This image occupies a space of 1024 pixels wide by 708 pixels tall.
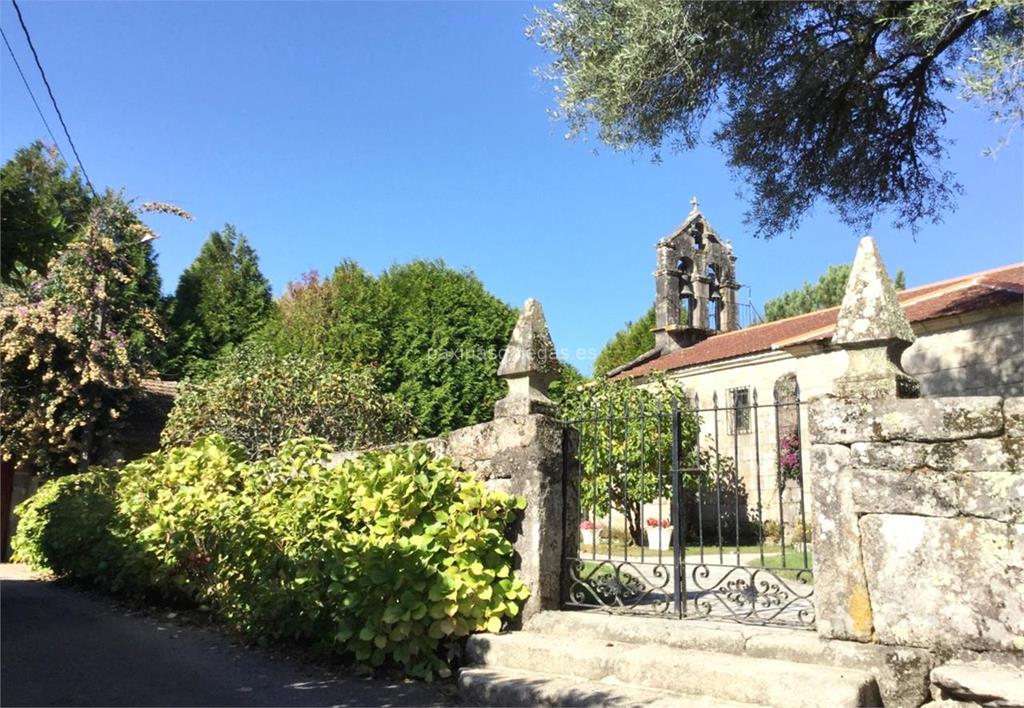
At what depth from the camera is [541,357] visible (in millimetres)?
5875

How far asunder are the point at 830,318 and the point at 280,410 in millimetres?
12096

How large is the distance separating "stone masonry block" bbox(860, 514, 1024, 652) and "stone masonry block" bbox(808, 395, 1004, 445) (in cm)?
41

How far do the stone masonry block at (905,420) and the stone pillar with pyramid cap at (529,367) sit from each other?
204cm

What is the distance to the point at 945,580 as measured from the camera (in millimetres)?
3814

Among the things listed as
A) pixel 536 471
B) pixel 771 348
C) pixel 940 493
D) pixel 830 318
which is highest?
pixel 830 318

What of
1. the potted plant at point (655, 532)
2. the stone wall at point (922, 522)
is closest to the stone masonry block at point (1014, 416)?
the stone wall at point (922, 522)

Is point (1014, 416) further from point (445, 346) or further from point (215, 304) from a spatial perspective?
point (215, 304)

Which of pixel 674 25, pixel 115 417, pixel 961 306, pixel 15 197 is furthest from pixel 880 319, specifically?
pixel 115 417

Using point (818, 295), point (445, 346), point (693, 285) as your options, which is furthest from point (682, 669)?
point (818, 295)

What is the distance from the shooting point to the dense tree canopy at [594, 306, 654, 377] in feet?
95.0

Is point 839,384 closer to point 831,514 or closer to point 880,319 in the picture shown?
point 880,319

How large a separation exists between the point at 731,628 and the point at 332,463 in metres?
4.15

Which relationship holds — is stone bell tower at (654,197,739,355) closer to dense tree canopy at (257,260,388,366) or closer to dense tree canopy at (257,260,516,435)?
dense tree canopy at (257,260,516,435)

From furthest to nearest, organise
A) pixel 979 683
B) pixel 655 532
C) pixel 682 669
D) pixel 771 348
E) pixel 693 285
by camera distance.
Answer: pixel 693 285 → pixel 771 348 → pixel 655 532 → pixel 682 669 → pixel 979 683
